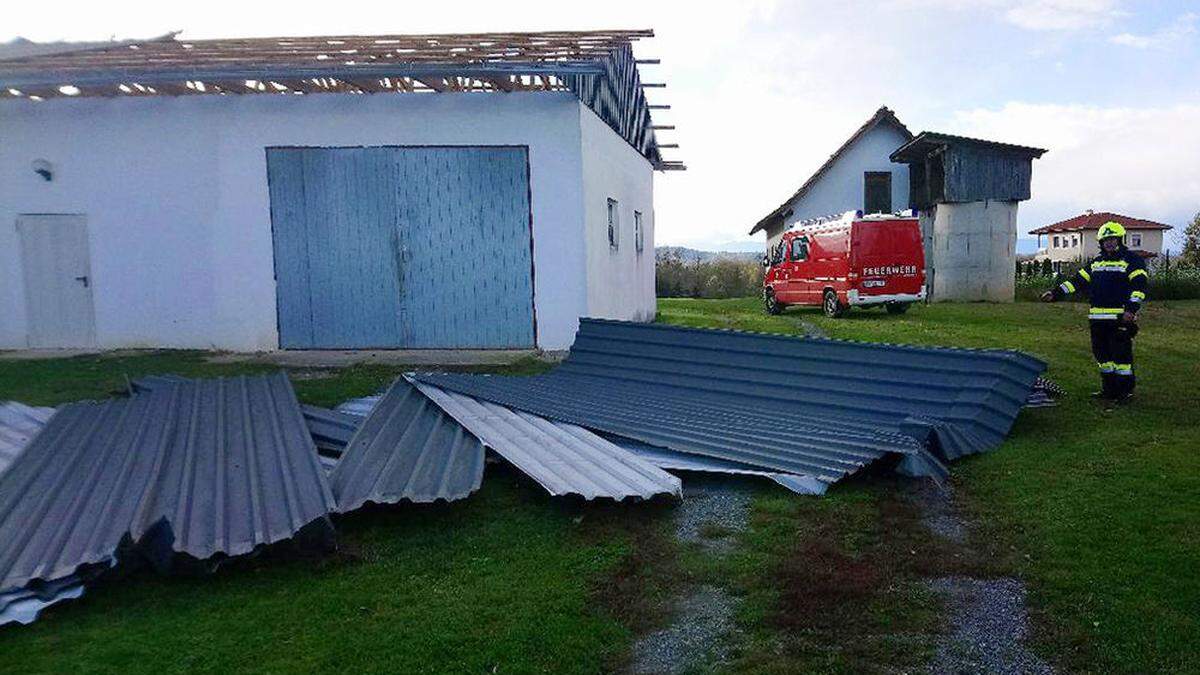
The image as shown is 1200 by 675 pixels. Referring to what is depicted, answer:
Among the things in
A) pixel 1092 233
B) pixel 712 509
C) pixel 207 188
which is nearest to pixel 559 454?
pixel 712 509

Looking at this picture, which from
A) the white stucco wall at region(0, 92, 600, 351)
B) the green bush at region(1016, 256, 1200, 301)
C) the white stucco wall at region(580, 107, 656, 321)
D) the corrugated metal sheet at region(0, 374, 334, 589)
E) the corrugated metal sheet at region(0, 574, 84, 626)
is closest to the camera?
the corrugated metal sheet at region(0, 574, 84, 626)

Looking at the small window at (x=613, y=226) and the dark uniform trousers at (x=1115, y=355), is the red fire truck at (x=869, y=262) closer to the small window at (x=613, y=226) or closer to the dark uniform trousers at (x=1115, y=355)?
the small window at (x=613, y=226)

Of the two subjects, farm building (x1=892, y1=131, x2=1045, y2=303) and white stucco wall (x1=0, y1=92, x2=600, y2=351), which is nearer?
white stucco wall (x1=0, y1=92, x2=600, y2=351)

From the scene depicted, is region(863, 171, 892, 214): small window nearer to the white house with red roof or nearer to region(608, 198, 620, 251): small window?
region(608, 198, 620, 251): small window

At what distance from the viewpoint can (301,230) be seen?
12.1 metres

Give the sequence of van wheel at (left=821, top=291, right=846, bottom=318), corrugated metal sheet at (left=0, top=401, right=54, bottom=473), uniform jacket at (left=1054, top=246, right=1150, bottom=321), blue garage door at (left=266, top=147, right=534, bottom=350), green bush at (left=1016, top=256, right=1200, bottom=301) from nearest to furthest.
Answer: corrugated metal sheet at (left=0, top=401, right=54, bottom=473), uniform jacket at (left=1054, top=246, right=1150, bottom=321), blue garage door at (left=266, top=147, right=534, bottom=350), van wheel at (left=821, top=291, right=846, bottom=318), green bush at (left=1016, top=256, right=1200, bottom=301)

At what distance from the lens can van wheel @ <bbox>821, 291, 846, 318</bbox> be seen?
1939cm

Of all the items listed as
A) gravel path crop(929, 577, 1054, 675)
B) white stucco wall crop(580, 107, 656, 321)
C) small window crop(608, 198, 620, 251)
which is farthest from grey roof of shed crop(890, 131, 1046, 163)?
gravel path crop(929, 577, 1054, 675)

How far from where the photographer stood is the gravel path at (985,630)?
3.17 m

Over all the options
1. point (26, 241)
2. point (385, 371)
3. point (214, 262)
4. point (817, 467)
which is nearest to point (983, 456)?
point (817, 467)

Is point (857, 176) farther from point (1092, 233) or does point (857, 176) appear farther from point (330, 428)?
point (1092, 233)

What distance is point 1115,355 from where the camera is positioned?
26.2 ft

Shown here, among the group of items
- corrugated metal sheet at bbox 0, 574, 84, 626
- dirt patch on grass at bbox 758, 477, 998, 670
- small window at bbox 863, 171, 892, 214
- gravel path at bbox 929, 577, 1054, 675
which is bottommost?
gravel path at bbox 929, 577, 1054, 675

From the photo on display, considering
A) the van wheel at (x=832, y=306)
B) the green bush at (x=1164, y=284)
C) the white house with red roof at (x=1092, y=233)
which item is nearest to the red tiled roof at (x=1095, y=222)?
the white house with red roof at (x=1092, y=233)
